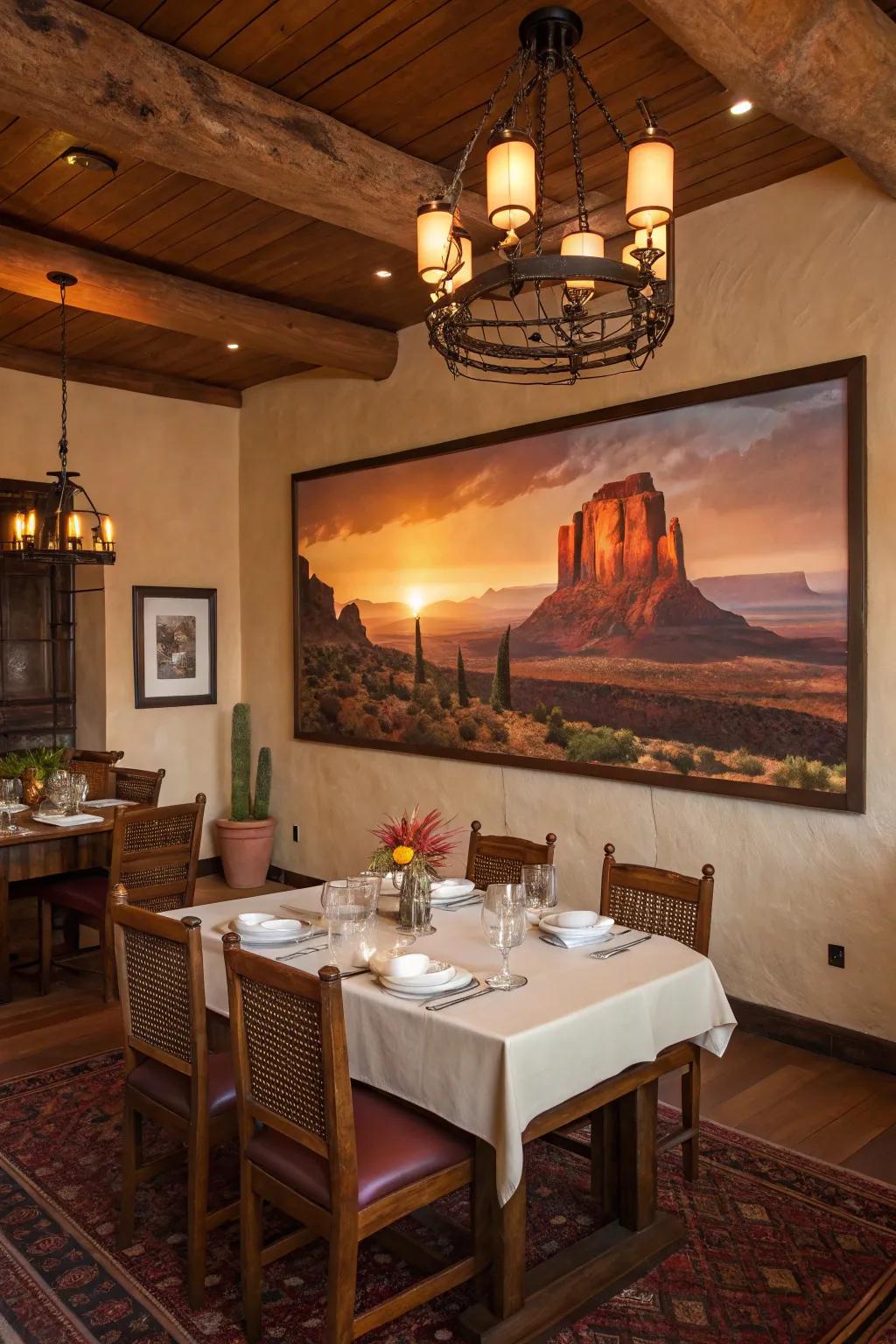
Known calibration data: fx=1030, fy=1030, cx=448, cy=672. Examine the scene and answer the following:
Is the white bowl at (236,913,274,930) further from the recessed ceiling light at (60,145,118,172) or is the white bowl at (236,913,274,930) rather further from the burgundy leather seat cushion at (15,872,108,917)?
the recessed ceiling light at (60,145,118,172)

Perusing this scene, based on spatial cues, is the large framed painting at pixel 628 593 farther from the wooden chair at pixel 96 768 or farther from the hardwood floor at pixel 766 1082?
the wooden chair at pixel 96 768

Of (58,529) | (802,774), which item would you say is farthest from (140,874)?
(802,774)

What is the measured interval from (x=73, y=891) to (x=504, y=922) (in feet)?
9.87

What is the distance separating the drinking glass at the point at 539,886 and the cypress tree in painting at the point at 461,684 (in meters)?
2.59

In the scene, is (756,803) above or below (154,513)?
below

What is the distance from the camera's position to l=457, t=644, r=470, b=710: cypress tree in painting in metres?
5.64

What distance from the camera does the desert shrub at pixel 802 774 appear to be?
4.05 meters

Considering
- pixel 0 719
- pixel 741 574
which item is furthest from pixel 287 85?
pixel 0 719

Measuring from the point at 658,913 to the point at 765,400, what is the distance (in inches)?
86.0

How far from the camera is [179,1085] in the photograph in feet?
8.76

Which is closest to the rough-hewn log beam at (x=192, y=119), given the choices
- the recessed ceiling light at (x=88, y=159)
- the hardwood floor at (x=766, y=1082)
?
the recessed ceiling light at (x=88, y=159)

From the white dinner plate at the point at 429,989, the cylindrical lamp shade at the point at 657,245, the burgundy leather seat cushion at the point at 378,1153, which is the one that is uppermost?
the cylindrical lamp shade at the point at 657,245

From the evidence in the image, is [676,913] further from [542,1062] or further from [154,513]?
[154,513]

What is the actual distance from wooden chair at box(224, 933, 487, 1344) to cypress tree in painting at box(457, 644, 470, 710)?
3.24 meters
